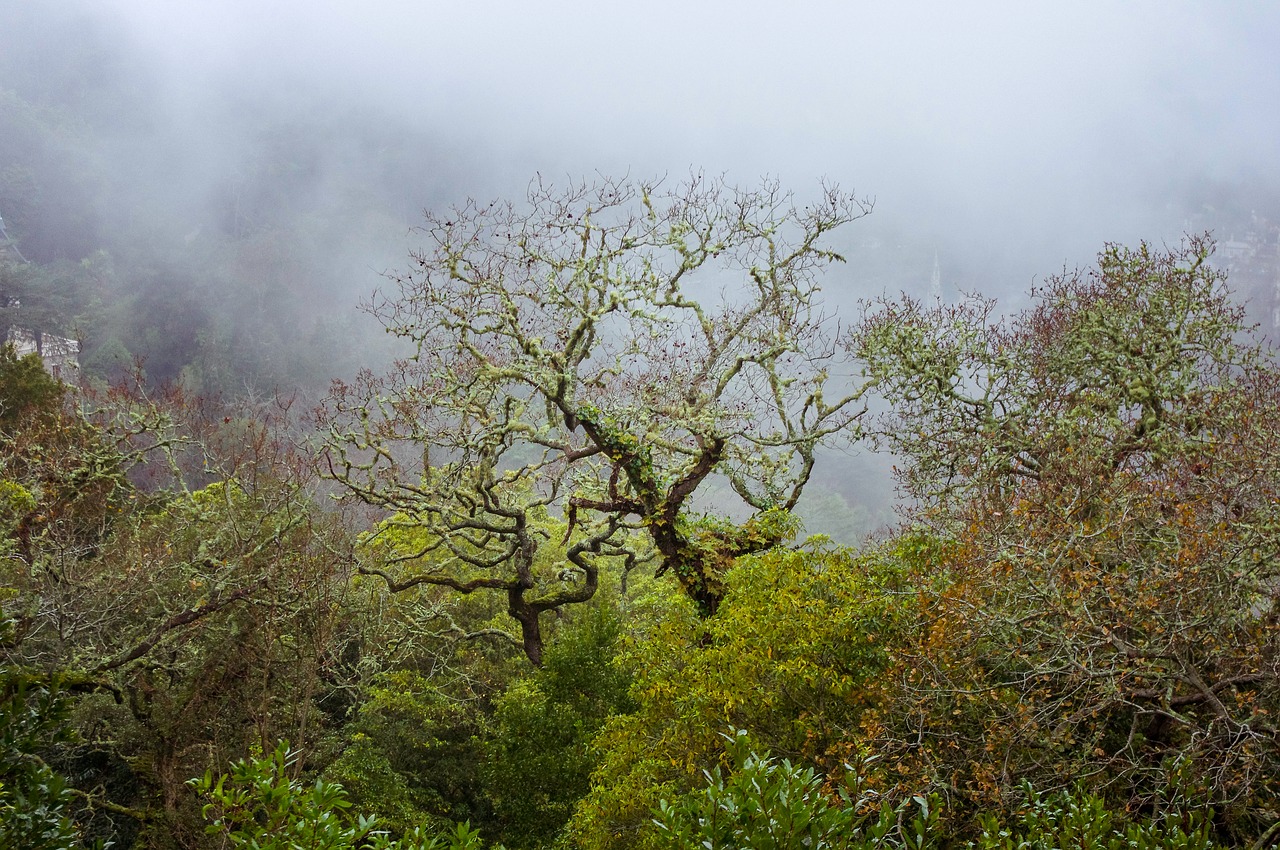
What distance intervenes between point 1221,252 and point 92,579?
104m

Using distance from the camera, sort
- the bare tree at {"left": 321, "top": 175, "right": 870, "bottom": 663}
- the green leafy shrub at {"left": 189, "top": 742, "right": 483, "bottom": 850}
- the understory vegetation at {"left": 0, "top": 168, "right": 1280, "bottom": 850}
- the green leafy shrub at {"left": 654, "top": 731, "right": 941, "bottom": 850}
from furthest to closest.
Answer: the bare tree at {"left": 321, "top": 175, "right": 870, "bottom": 663} → the understory vegetation at {"left": 0, "top": 168, "right": 1280, "bottom": 850} → the green leafy shrub at {"left": 189, "top": 742, "right": 483, "bottom": 850} → the green leafy shrub at {"left": 654, "top": 731, "right": 941, "bottom": 850}

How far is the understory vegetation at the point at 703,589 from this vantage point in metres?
6.15

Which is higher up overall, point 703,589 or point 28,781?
point 703,589

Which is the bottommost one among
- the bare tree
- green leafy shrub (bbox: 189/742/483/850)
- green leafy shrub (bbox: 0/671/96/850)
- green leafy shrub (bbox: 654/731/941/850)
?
green leafy shrub (bbox: 654/731/941/850)

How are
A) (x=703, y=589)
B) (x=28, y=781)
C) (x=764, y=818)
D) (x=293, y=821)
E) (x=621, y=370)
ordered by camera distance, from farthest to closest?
(x=621, y=370), (x=703, y=589), (x=28, y=781), (x=293, y=821), (x=764, y=818)

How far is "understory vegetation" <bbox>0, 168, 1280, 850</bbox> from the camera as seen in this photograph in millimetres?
6152

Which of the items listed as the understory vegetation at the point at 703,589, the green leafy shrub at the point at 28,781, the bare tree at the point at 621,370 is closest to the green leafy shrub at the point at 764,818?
the understory vegetation at the point at 703,589

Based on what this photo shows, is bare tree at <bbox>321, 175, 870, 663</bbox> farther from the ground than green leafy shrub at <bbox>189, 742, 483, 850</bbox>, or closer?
farther from the ground

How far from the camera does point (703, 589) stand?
13000 mm

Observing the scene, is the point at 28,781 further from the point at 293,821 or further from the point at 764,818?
the point at 764,818

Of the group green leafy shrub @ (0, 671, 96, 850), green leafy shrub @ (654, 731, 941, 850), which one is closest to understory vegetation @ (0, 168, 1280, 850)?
green leafy shrub @ (0, 671, 96, 850)

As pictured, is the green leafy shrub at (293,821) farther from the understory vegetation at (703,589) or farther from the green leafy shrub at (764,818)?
the green leafy shrub at (764,818)

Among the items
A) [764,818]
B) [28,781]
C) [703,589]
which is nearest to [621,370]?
[703,589]

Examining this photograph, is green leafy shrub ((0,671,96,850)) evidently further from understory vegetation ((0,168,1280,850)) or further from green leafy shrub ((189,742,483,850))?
green leafy shrub ((189,742,483,850))
